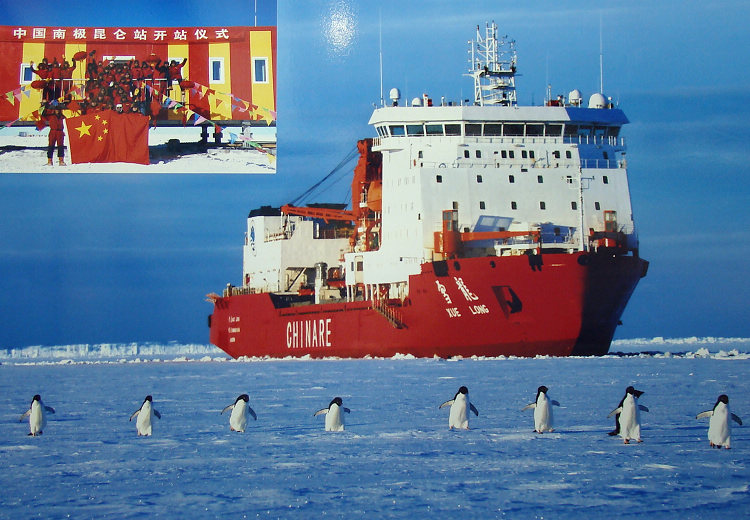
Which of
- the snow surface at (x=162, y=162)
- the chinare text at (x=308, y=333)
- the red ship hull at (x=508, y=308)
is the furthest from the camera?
the chinare text at (x=308, y=333)

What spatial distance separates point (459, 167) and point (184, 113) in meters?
4.67

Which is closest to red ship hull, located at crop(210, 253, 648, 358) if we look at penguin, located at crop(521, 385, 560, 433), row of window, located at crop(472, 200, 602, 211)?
row of window, located at crop(472, 200, 602, 211)

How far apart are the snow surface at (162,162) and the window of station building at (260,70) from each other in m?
0.78

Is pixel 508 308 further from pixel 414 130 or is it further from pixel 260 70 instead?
pixel 260 70

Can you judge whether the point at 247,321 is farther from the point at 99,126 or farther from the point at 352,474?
the point at 352,474

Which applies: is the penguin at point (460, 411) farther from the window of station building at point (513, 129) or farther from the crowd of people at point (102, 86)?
the window of station building at point (513, 129)

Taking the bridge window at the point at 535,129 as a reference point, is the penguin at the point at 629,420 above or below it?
below

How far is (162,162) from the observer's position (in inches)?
695

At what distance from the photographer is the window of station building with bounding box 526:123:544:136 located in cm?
1992

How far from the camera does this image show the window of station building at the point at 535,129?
1992 centimetres

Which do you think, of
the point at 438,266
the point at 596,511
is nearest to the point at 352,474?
the point at 596,511

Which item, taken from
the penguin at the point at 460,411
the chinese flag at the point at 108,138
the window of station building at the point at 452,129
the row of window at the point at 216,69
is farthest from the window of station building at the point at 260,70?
the penguin at the point at 460,411

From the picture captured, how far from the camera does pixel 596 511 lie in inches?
259

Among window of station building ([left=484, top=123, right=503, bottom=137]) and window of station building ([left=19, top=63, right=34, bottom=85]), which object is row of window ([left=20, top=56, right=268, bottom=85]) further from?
window of station building ([left=484, top=123, right=503, bottom=137])
